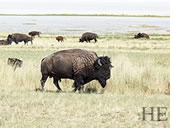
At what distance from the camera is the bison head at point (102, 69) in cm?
1403

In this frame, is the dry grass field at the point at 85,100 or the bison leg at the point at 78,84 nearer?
the dry grass field at the point at 85,100

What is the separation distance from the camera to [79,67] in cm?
1413

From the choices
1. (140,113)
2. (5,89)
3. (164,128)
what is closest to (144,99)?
(140,113)

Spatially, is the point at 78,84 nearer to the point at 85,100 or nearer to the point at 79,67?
the point at 79,67

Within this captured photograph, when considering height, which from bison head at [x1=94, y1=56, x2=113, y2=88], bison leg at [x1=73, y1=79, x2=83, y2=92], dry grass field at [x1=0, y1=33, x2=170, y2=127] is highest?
bison head at [x1=94, y1=56, x2=113, y2=88]

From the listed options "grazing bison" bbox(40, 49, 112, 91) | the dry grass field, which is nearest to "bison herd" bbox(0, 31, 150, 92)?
"grazing bison" bbox(40, 49, 112, 91)

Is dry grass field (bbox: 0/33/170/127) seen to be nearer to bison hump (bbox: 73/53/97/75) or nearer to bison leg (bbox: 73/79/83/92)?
bison leg (bbox: 73/79/83/92)

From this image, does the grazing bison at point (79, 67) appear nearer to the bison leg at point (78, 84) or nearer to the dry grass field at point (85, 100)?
the bison leg at point (78, 84)

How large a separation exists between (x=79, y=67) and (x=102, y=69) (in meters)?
0.70

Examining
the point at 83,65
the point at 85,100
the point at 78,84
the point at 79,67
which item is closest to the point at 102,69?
the point at 83,65

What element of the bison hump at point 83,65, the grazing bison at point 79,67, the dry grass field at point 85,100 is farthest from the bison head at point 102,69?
the dry grass field at point 85,100

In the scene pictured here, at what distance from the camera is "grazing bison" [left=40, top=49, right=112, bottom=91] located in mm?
14109

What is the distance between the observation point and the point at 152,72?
53.8 ft

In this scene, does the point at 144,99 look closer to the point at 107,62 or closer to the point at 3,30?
the point at 107,62
